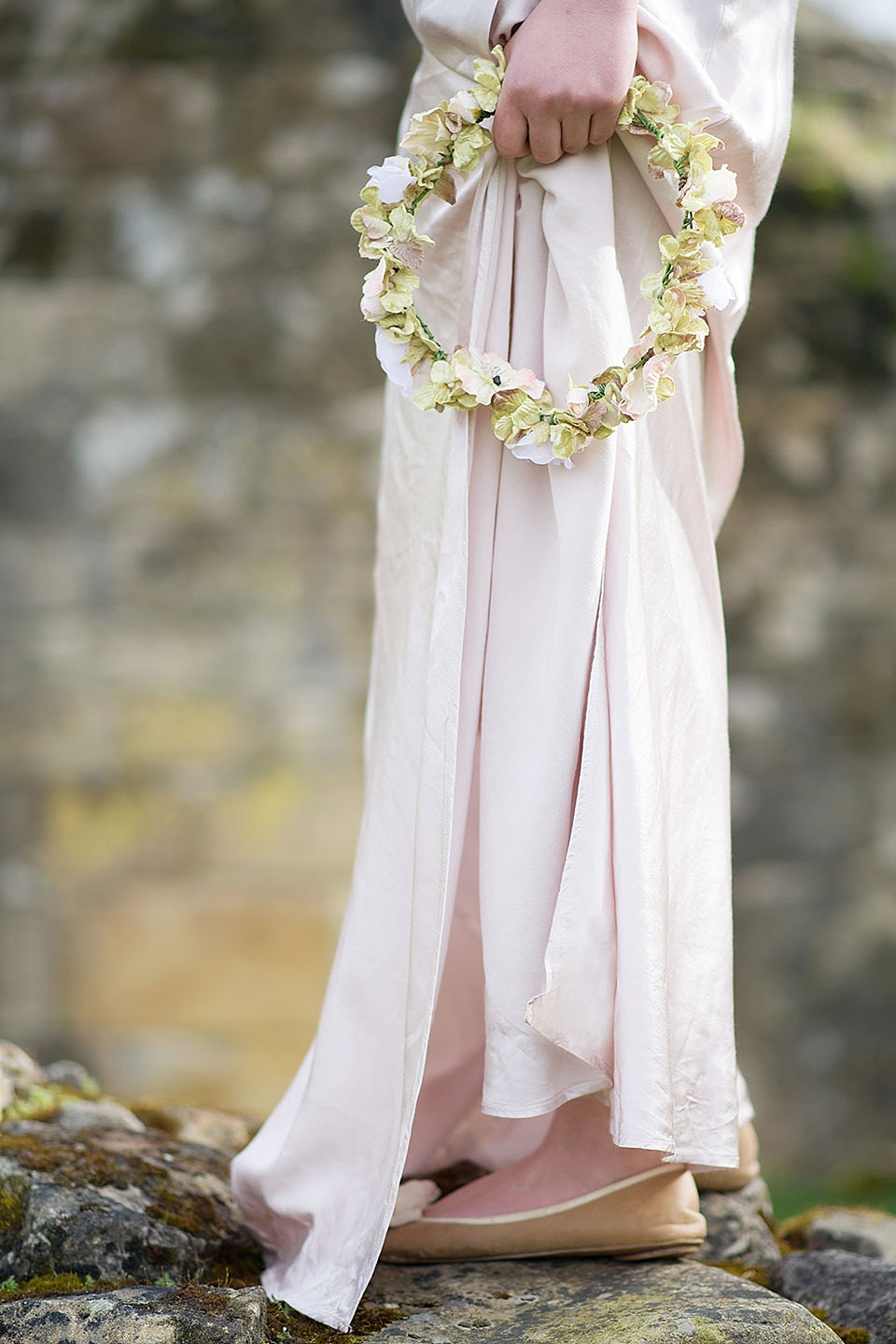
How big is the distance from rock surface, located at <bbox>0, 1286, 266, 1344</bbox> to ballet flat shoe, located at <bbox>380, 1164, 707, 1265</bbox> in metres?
0.35

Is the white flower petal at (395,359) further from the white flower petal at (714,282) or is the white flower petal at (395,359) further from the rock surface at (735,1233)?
the rock surface at (735,1233)

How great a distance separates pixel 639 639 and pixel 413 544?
382mm

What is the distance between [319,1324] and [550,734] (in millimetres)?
783

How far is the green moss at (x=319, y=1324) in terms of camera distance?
5.59 feet

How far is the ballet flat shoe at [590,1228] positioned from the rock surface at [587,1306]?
0.08ft

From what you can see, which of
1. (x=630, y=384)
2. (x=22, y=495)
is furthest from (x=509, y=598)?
(x=22, y=495)

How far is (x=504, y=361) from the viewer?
1.81 meters

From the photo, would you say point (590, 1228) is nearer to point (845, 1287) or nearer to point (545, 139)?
point (845, 1287)

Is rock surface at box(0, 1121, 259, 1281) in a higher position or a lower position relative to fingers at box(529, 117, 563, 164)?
lower

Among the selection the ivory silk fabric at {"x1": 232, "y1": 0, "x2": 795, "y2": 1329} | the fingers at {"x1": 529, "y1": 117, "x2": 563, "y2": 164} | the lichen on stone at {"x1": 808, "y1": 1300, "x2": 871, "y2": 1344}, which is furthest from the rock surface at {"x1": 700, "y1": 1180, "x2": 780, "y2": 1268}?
the fingers at {"x1": 529, "y1": 117, "x2": 563, "y2": 164}

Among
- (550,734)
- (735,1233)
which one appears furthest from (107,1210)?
(735,1233)

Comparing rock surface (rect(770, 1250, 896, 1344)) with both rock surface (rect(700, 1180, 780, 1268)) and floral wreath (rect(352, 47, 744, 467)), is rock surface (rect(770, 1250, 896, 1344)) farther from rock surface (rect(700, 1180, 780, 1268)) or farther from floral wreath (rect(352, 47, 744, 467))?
floral wreath (rect(352, 47, 744, 467))

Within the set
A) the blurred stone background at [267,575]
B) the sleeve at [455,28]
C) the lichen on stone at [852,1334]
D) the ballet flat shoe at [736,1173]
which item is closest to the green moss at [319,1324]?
the lichen on stone at [852,1334]

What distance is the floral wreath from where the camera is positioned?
176cm
